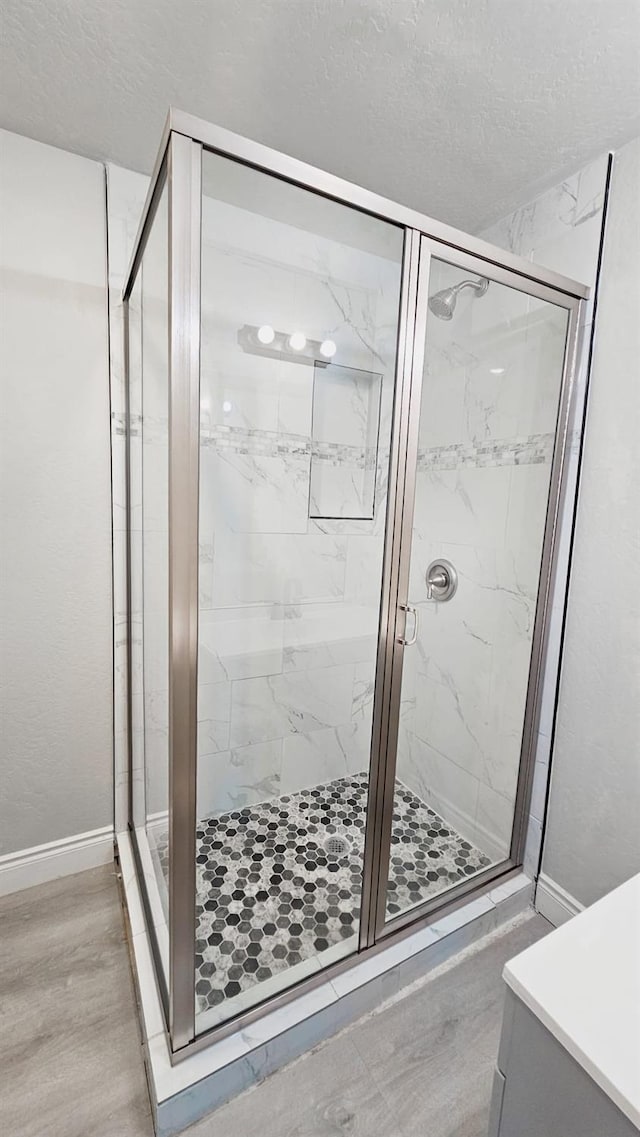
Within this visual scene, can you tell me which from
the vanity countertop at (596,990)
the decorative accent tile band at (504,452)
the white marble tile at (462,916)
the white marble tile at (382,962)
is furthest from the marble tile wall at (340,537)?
the vanity countertop at (596,990)

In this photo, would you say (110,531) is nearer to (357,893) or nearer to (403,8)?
(357,893)

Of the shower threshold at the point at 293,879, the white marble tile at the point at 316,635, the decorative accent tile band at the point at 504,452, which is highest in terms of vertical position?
the decorative accent tile band at the point at 504,452

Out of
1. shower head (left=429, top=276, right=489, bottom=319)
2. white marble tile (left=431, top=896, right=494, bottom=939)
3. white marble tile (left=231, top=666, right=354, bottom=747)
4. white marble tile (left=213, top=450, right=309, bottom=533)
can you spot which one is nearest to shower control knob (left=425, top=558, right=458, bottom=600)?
Result: white marble tile (left=231, top=666, right=354, bottom=747)

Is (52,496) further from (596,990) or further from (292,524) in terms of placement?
(596,990)

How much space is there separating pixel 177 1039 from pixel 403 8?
7.37 feet

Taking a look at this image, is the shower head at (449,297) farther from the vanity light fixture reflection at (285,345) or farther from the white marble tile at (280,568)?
the white marble tile at (280,568)

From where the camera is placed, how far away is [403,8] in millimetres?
1029

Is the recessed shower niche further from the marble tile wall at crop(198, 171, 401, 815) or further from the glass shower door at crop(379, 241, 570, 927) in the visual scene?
the glass shower door at crop(379, 241, 570, 927)

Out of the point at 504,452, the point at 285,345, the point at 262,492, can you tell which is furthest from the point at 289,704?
the point at 285,345

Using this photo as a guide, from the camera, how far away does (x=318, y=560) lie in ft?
6.35

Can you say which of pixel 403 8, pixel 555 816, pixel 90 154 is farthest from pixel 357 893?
pixel 90 154

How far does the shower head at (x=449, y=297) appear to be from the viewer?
4.09 ft

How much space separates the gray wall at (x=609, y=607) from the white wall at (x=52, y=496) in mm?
1522

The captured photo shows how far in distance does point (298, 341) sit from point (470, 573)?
103cm
